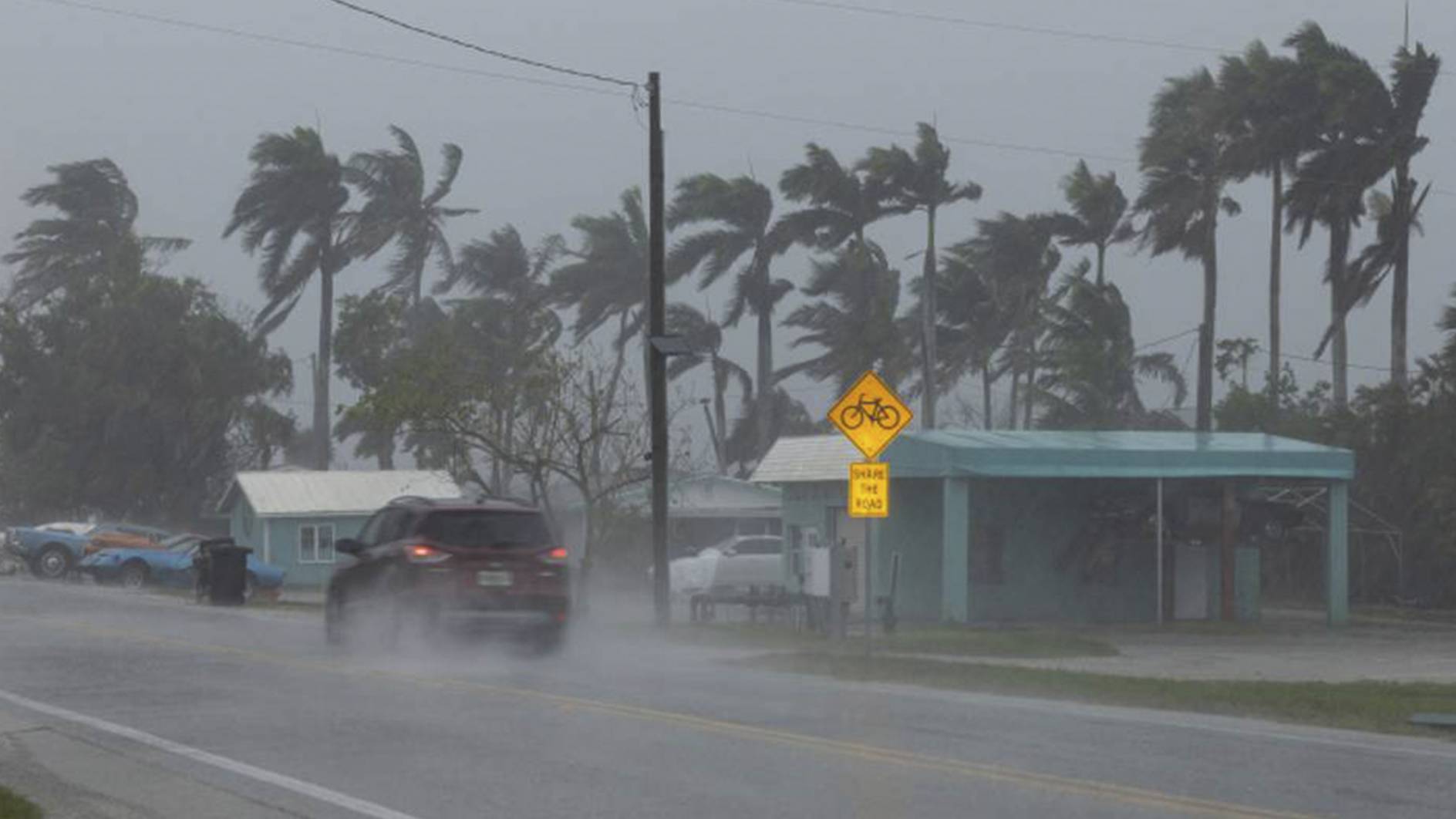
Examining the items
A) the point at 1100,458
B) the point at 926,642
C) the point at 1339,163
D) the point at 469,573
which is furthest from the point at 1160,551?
the point at 1339,163

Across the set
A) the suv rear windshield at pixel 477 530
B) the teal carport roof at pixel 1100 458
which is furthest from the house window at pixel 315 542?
the suv rear windshield at pixel 477 530

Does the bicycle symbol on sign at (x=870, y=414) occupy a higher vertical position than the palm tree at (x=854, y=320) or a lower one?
lower

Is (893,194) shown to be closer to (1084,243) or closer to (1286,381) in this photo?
(1084,243)

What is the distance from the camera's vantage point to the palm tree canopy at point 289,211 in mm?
79500

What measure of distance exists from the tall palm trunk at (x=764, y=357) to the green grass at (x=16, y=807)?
63.0m

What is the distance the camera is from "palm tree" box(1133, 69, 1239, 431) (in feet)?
202

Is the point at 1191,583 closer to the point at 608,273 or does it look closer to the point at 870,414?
the point at 870,414

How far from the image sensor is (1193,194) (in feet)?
208

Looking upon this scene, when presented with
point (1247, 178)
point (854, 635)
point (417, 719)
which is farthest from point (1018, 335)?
point (417, 719)

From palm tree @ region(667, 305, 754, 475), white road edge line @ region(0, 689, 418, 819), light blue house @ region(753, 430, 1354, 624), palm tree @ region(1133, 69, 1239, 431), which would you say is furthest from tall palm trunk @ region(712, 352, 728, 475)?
white road edge line @ region(0, 689, 418, 819)

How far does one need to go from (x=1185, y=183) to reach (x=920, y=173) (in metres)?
10.0

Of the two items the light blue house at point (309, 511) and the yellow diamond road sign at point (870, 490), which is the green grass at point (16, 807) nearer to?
the yellow diamond road sign at point (870, 490)

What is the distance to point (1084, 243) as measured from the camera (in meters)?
72.1

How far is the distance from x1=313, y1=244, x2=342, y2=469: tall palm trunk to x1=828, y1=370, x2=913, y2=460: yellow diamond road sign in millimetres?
55739
